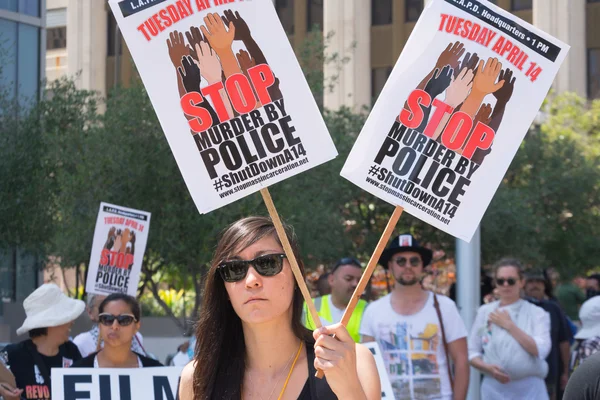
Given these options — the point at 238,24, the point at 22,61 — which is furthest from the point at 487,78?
the point at 22,61

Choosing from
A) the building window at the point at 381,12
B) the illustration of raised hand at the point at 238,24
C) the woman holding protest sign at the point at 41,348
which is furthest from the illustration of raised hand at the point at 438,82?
the building window at the point at 381,12

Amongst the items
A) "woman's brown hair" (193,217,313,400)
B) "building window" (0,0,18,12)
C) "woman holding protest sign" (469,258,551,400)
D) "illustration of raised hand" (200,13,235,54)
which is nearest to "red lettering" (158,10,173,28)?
"illustration of raised hand" (200,13,235,54)

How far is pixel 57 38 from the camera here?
145ft

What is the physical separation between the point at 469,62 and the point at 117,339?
128 inches

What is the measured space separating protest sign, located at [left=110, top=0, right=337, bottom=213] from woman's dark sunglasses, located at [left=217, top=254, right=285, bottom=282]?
0.39 m

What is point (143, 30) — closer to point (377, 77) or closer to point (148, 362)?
point (148, 362)

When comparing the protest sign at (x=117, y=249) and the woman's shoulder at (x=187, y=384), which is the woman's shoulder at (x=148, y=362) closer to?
the woman's shoulder at (x=187, y=384)

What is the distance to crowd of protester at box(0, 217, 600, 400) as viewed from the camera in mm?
3357

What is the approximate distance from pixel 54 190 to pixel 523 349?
13.1 metres

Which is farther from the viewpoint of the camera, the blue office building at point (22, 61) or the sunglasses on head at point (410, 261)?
the blue office building at point (22, 61)

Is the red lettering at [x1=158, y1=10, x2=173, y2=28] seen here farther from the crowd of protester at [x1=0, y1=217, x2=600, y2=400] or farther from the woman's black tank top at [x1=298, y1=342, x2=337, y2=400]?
the woman's black tank top at [x1=298, y1=342, x2=337, y2=400]

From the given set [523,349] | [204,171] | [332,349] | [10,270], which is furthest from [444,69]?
[10,270]

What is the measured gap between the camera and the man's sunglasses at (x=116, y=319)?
631 centimetres

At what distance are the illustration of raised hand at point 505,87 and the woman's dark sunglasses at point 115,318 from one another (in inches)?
130
